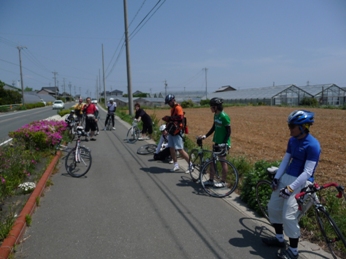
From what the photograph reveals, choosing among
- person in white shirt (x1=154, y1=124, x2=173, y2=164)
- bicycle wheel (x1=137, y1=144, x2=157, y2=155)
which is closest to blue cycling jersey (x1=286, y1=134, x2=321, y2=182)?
person in white shirt (x1=154, y1=124, x2=173, y2=164)

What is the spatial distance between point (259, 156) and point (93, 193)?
659 cm

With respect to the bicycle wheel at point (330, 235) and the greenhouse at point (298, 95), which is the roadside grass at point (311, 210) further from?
the greenhouse at point (298, 95)

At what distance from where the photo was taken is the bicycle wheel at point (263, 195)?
4766 mm

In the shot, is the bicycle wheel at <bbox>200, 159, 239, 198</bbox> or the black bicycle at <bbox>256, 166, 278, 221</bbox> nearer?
the black bicycle at <bbox>256, 166, 278, 221</bbox>

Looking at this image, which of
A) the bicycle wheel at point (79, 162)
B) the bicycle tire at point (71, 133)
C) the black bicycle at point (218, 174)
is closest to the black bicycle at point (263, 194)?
the black bicycle at point (218, 174)

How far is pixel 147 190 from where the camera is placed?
6.22 m

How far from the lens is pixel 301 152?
3.51 metres

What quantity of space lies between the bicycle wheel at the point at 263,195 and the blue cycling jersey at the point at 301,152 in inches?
43.0

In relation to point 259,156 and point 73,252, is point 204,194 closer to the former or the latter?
point 73,252

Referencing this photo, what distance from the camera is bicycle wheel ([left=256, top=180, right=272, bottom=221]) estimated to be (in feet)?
15.6

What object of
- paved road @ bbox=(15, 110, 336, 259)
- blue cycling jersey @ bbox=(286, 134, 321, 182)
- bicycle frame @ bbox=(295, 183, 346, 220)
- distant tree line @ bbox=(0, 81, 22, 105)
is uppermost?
distant tree line @ bbox=(0, 81, 22, 105)

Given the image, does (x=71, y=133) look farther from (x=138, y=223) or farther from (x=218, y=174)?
(x=138, y=223)

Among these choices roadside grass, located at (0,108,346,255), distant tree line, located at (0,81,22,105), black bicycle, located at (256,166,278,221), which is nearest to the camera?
roadside grass, located at (0,108,346,255)

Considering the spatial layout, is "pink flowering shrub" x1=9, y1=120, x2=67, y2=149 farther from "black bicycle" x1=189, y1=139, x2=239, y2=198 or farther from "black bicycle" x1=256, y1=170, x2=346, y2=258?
"black bicycle" x1=256, y1=170, x2=346, y2=258
